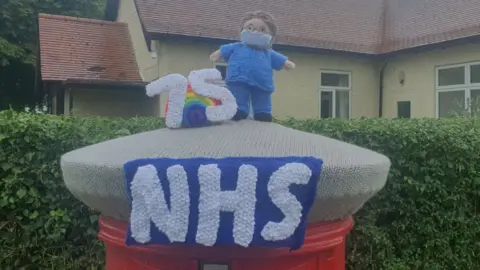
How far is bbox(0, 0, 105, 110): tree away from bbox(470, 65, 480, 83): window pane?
13.7m

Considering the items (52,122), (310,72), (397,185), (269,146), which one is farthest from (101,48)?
(269,146)

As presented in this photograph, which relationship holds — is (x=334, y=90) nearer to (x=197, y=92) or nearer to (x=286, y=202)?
(x=197, y=92)

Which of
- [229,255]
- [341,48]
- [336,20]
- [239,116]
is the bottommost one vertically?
[229,255]

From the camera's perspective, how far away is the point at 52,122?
4086 millimetres

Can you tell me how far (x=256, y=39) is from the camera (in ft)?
7.68

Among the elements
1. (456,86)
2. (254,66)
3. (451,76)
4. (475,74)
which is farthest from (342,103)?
(254,66)

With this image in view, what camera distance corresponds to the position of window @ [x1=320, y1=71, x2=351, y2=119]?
13.6 meters

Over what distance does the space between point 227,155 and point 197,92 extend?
0.40m

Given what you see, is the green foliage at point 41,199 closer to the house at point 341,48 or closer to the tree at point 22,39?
the house at point 341,48

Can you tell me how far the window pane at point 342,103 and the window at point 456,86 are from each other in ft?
7.61

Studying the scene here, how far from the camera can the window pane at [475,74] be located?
39.0ft

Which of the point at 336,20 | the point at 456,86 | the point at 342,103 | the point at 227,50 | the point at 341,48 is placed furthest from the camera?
the point at 336,20

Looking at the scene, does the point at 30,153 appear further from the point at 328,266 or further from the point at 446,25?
the point at 446,25

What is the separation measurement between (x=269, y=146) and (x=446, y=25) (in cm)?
1206
